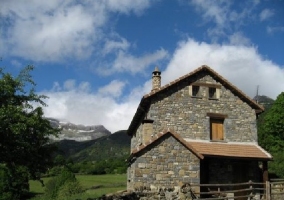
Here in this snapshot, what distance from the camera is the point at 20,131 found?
15.4 m

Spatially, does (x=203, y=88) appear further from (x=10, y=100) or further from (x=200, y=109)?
(x=10, y=100)

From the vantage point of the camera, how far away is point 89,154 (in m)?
132

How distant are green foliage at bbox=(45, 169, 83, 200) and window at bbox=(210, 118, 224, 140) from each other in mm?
11730

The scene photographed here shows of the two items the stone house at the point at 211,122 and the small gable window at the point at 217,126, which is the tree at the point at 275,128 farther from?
the small gable window at the point at 217,126

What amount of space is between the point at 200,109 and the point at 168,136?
16.6ft

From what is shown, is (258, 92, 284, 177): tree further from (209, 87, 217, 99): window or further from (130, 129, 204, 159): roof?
(130, 129, 204, 159): roof

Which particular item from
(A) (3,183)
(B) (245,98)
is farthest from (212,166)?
(A) (3,183)

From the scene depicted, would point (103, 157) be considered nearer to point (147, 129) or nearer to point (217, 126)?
point (217, 126)

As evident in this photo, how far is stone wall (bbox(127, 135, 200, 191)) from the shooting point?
1862cm

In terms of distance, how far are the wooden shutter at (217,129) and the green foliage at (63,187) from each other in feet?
38.6

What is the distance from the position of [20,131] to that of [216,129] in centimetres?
1298

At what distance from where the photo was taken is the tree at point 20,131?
593 inches

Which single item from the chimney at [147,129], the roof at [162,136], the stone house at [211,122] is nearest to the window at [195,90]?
the stone house at [211,122]

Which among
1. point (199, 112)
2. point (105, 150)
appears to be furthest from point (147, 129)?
point (105, 150)
